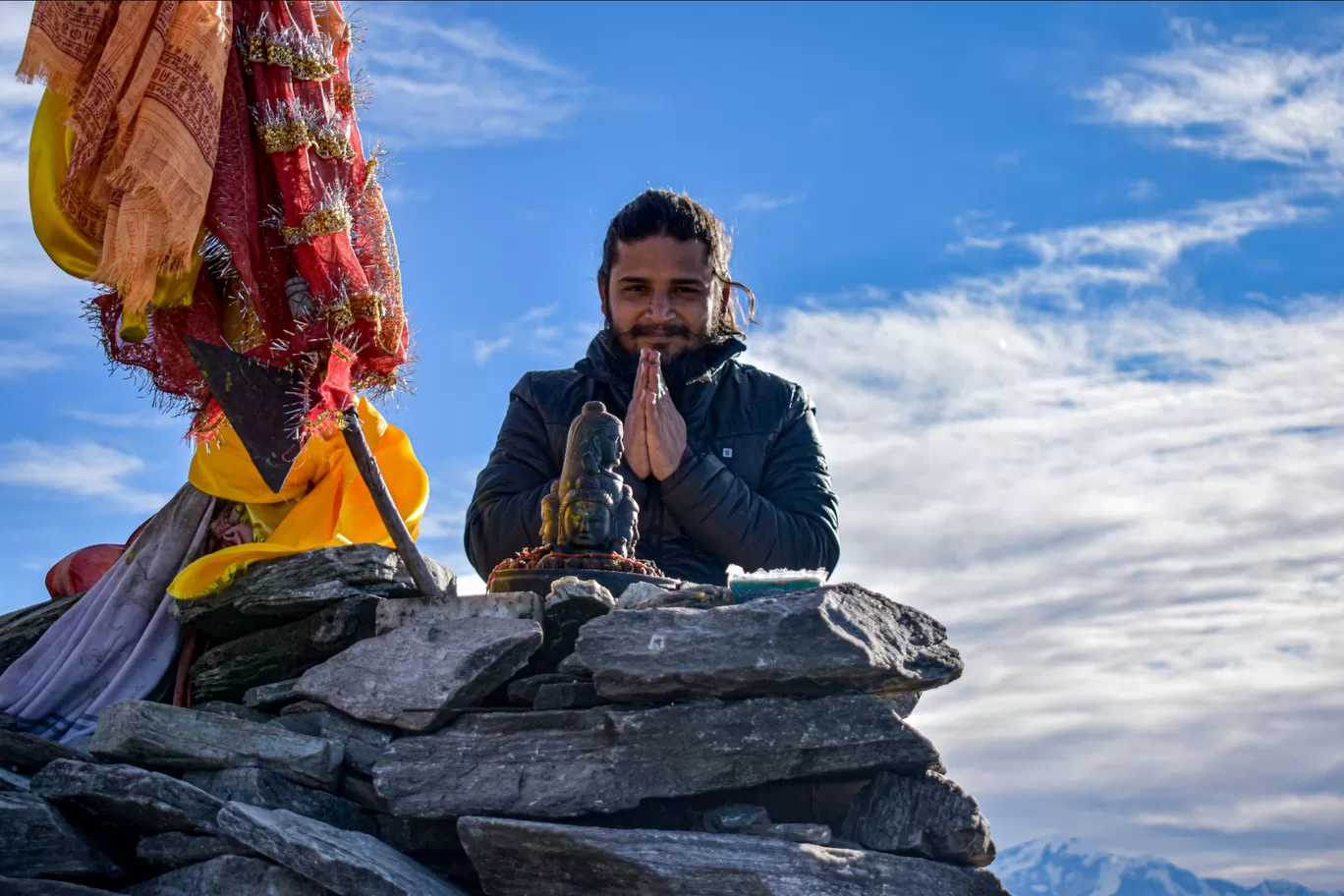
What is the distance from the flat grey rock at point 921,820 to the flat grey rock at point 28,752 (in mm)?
2946

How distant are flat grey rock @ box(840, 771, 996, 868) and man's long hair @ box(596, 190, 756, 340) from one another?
7.91 feet

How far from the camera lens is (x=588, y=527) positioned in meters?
5.53

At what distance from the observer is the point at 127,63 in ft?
17.6

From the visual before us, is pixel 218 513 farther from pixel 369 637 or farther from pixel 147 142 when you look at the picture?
pixel 147 142

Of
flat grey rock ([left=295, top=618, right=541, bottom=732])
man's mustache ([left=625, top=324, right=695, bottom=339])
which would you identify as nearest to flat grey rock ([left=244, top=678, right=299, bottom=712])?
flat grey rock ([left=295, top=618, right=541, bottom=732])

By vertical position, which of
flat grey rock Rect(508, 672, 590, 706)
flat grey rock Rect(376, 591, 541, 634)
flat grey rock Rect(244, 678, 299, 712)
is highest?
flat grey rock Rect(376, 591, 541, 634)

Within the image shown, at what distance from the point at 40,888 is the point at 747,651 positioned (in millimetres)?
2404

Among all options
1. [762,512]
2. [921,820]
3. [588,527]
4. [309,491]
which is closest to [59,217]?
[309,491]

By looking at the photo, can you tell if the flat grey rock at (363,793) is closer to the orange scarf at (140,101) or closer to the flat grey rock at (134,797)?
the flat grey rock at (134,797)

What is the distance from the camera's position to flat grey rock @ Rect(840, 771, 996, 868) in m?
4.92

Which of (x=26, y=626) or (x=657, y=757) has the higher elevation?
(x=26, y=626)

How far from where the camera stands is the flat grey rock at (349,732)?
5.23 meters

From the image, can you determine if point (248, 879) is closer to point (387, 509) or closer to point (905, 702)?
point (387, 509)

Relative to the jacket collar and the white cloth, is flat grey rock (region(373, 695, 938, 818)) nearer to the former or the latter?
the white cloth
